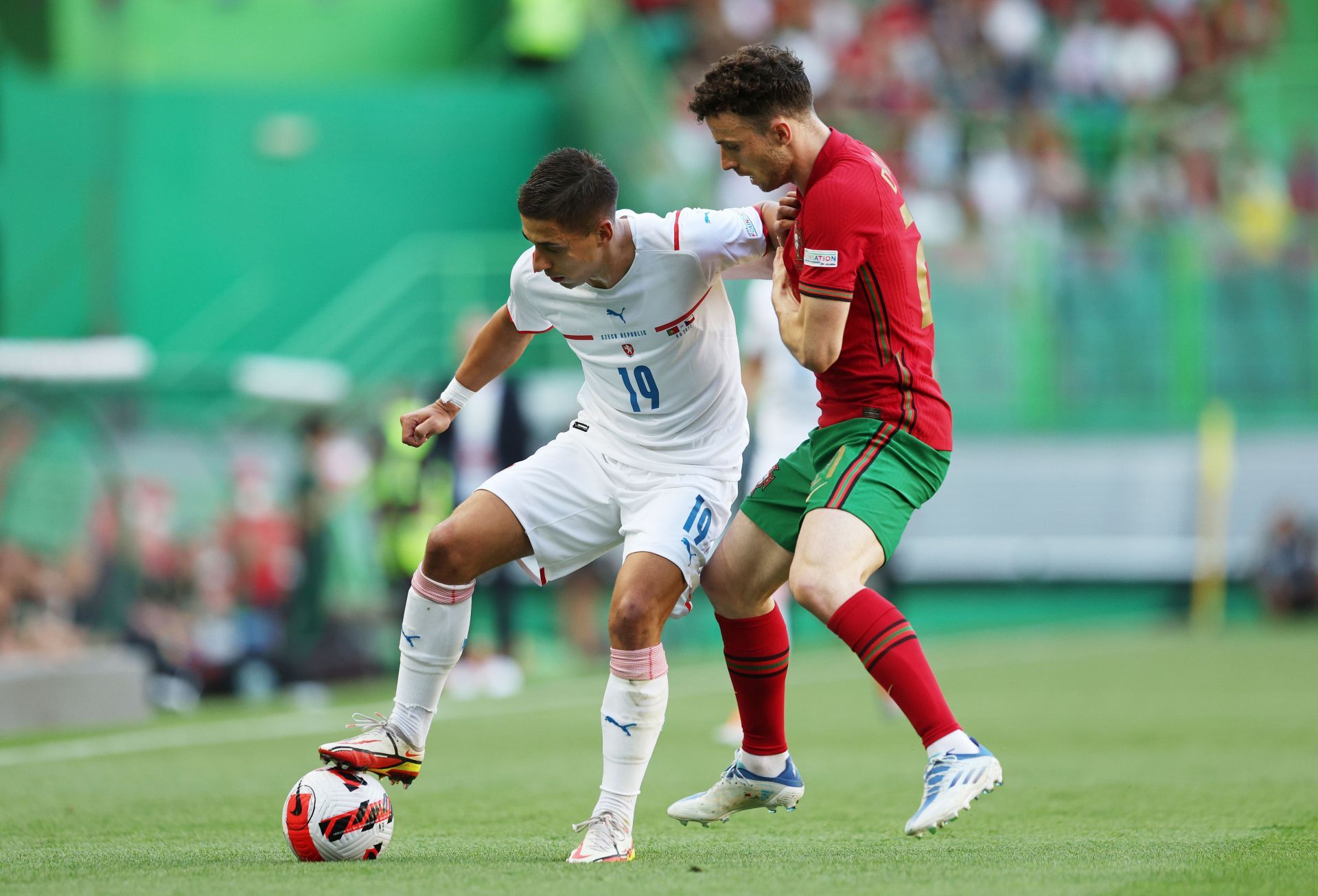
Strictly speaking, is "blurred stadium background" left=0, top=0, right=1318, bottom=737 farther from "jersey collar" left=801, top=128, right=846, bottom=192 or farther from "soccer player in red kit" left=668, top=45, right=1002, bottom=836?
"jersey collar" left=801, top=128, right=846, bottom=192

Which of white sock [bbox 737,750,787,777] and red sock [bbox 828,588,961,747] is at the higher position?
red sock [bbox 828,588,961,747]

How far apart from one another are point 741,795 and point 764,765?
118 mm

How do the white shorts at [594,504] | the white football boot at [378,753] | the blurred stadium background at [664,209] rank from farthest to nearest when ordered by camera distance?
the blurred stadium background at [664,209], the white shorts at [594,504], the white football boot at [378,753]

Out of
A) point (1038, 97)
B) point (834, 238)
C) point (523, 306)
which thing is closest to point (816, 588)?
point (834, 238)

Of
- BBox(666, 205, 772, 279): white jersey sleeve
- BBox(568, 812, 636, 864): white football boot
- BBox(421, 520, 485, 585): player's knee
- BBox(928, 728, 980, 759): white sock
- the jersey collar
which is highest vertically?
the jersey collar

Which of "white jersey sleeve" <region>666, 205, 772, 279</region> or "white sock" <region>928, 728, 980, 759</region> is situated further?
"white jersey sleeve" <region>666, 205, 772, 279</region>

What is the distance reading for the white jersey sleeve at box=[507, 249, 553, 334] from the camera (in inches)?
212

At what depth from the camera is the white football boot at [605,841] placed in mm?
4746

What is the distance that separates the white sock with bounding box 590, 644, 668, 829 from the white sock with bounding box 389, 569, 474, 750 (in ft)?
1.79

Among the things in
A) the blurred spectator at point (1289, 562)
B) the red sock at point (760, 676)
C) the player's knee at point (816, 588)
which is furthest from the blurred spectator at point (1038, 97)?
the player's knee at point (816, 588)

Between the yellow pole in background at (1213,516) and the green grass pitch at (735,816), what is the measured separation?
20.4ft

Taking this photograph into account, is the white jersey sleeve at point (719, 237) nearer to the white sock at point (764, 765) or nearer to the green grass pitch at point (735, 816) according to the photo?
the white sock at point (764, 765)

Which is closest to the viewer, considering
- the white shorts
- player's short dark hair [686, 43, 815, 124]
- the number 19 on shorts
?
player's short dark hair [686, 43, 815, 124]

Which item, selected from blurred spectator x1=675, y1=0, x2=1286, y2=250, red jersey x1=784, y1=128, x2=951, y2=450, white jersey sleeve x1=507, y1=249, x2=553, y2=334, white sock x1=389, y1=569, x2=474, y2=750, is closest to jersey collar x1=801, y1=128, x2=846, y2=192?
red jersey x1=784, y1=128, x2=951, y2=450
